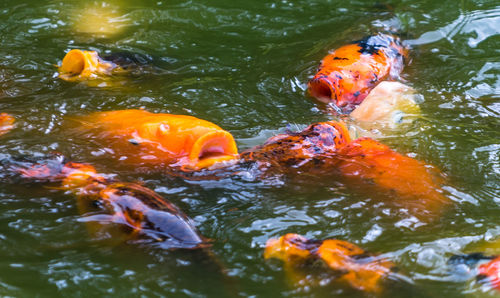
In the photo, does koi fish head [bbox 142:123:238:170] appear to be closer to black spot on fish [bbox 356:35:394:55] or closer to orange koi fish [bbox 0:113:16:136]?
orange koi fish [bbox 0:113:16:136]

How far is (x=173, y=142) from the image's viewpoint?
9.39 feet

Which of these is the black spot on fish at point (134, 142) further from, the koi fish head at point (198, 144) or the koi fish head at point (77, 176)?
the koi fish head at point (77, 176)

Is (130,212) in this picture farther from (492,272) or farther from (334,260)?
(492,272)

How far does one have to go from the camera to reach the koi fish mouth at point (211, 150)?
8.96ft

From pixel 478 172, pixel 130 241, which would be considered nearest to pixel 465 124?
pixel 478 172

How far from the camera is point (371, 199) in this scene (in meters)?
2.56

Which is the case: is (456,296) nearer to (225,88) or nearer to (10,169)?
(10,169)

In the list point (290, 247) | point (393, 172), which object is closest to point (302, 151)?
point (393, 172)

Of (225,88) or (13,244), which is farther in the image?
(225,88)

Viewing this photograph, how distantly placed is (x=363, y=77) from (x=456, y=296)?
6.77ft

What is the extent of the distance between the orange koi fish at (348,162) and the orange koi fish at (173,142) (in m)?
0.14

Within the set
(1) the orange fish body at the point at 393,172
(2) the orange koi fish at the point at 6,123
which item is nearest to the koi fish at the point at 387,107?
(1) the orange fish body at the point at 393,172

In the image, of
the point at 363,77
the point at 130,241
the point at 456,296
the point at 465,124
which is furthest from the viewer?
the point at 363,77

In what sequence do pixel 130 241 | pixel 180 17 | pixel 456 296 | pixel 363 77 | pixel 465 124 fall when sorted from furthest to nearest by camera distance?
pixel 180 17 < pixel 363 77 < pixel 465 124 < pixel 130 241 < pixel 456 296
